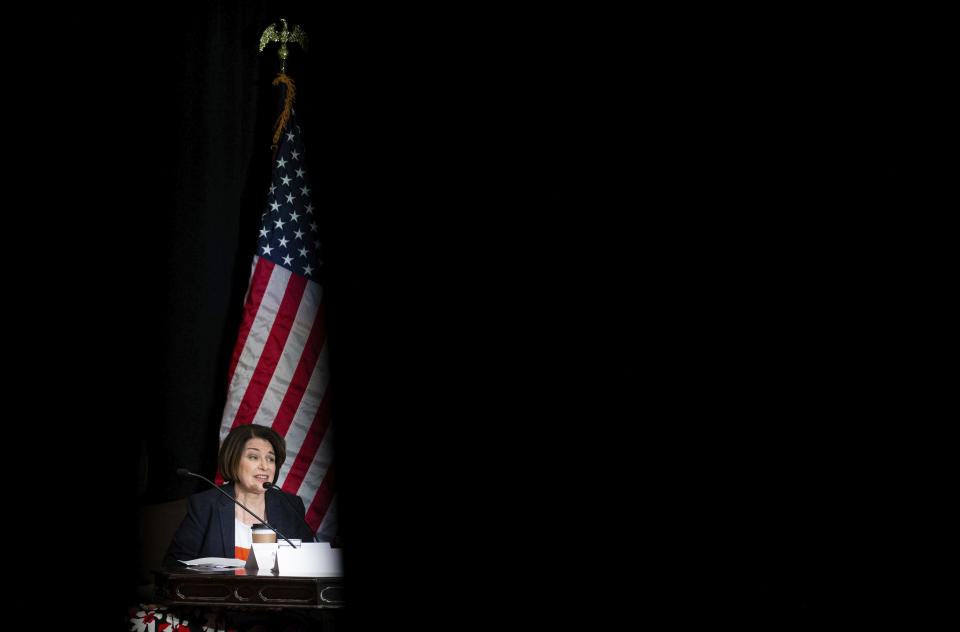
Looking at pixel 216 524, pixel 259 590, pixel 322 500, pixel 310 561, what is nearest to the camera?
pixel 259 590

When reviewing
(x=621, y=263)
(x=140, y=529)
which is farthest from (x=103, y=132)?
(x=621, y=263)

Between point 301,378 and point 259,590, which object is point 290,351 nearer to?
point 301,378

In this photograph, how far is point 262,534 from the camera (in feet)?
8.36

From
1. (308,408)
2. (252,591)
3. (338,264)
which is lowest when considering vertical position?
(252,591)

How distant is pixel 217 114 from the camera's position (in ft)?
11.0

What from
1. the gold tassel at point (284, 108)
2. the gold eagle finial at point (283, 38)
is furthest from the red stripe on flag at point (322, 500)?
the gold eagle finial at point (283, 38)

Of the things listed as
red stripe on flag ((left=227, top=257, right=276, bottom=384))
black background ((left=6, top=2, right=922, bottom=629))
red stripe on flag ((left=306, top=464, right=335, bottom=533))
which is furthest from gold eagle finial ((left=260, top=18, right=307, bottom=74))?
red stripe on flag ((left=306, top=464, right=335, bottom=533))

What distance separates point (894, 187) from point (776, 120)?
330 millimetres

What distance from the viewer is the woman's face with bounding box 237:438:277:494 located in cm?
279

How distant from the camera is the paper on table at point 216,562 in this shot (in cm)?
253

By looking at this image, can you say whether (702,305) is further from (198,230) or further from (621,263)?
(198,230)

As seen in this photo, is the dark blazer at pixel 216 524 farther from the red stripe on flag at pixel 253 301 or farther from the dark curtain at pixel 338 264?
the red stripe on flag at pixel 253 301

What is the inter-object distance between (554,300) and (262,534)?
1116 mm

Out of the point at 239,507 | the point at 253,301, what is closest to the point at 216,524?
the point at 239,507
